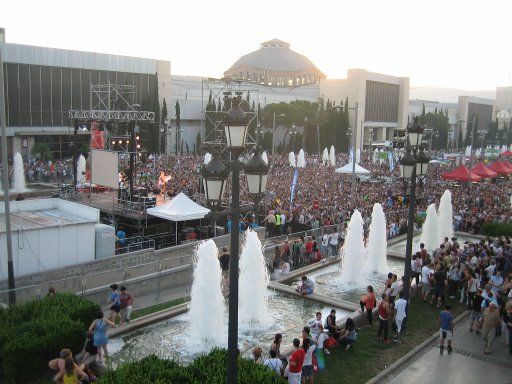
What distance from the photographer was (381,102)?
88.8 metres

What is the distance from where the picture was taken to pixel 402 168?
12.5 m

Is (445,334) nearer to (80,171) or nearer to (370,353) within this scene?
(370,353)

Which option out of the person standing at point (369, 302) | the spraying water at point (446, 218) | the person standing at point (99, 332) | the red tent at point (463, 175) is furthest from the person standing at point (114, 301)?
the red tent at point (463, 175)

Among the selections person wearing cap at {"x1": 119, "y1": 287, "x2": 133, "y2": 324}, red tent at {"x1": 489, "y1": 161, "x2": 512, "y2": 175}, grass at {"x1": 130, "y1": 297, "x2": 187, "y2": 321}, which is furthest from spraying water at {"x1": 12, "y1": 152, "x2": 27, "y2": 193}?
red tent at {"x1": 489, "y1": 161, "x2": 512, "y2": 175}

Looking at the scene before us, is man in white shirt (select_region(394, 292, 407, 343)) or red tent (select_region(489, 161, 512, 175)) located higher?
red tent (select_region(489, 161, 512, 175))

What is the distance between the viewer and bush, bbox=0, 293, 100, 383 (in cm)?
862

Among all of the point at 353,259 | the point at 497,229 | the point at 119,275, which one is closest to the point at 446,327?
the point at 353,259

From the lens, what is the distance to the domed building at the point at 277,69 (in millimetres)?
116562

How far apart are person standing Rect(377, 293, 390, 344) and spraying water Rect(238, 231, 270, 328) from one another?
275 centimetres

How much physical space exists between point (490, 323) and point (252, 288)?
5645mm

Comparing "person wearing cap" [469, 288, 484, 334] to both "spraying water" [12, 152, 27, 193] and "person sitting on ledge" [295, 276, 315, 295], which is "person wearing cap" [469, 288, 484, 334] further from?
"spraying water" [12, 152, 27, 193]

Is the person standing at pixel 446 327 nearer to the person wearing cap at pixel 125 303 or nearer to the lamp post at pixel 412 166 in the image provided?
the lamp post at pixel 412 166

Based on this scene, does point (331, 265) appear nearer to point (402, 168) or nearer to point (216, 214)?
point (402, 168)

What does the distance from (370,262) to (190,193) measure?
12.6 metres
